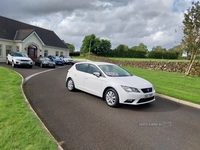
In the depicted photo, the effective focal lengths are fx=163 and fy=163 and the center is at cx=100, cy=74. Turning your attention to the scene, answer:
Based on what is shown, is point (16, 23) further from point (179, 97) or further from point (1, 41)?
point (179, 97)

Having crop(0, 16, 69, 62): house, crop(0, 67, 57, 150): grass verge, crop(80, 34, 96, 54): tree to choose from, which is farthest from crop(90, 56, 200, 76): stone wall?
crop(80, 34, 96, 54): tree

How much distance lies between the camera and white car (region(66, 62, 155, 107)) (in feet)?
18.8

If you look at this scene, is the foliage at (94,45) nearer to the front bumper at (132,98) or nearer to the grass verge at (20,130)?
the front bumper at (132,98)

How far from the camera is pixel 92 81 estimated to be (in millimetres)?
6840

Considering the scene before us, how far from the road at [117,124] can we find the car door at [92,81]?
0.42m

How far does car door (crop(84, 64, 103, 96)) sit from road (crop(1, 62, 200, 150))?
0.42 m

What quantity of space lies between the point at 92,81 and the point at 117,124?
268cm

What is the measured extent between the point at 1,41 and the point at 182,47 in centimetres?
2484

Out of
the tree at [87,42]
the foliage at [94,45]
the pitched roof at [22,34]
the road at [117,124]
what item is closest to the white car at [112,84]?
the road at [117,124]

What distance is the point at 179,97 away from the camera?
7.66 metres

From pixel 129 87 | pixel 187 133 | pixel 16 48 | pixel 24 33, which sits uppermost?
pixel 24 33

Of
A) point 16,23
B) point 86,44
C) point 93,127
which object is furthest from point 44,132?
point 86,44

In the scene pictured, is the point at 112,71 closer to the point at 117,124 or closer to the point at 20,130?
the point at 117,124

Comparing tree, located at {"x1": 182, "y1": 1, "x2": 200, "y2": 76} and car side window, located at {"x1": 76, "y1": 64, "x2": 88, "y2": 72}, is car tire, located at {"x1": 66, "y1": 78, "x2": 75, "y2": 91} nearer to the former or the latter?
car side window, located at {"x1": 76, "y1": 64, "x2": 88, "y2": 72}
